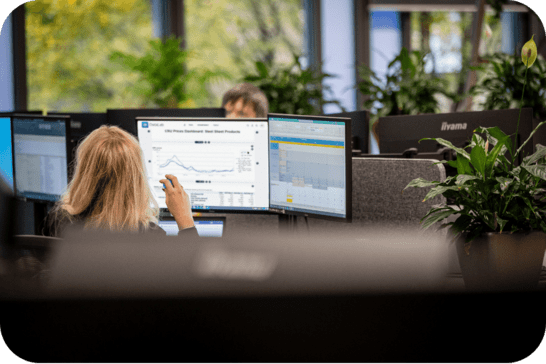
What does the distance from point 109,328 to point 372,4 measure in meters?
5.41

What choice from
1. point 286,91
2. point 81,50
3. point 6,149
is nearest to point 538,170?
point 6,149

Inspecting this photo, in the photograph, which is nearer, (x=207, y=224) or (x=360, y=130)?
(x=207, y=224)

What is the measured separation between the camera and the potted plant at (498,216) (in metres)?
1.02

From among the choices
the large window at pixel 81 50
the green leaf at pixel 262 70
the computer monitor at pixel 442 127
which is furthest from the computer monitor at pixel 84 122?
the large window at pixel 81 50

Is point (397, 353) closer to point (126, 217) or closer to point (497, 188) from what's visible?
point (497, 188)

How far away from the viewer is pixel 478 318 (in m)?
0.94

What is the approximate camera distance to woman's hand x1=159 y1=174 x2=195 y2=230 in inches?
60.7

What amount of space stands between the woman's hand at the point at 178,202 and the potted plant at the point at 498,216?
0.74 m

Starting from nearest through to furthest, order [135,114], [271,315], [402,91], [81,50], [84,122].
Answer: [271,315], [135,114], [84,122], [402,91], [81,50]

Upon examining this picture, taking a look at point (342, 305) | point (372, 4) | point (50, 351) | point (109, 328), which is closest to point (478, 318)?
point (342, 305)

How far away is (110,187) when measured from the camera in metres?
1.31

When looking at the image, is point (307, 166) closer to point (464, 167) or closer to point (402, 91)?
point (464, 167)

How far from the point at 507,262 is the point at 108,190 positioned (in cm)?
92

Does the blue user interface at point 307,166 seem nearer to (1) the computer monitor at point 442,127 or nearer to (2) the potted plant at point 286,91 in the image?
(1) the computer monitor at point 442,127
